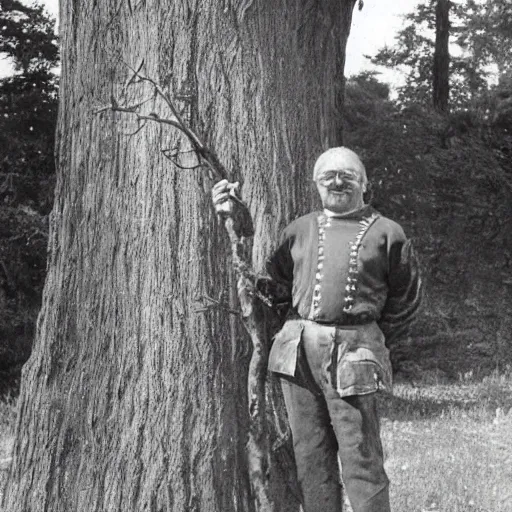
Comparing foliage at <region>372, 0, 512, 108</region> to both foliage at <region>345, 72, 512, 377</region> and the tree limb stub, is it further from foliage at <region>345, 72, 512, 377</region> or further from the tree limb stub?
the tree limb stub

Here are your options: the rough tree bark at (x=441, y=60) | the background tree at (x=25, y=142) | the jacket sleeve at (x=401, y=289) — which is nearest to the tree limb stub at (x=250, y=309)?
the jacket sleeve at (x=401, y=289)

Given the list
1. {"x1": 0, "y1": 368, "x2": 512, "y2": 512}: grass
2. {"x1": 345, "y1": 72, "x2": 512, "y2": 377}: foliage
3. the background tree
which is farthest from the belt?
{"x1": 345, "y1": 72, "x2": 512, "y2": 377}: foliage

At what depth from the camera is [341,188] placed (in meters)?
3.39

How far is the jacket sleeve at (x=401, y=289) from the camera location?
3.39m

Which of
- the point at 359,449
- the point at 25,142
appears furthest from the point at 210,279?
the point at 25,142

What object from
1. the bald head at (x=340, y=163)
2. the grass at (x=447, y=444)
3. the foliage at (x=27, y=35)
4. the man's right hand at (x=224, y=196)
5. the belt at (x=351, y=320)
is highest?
the foliage at (x=27, y=35)

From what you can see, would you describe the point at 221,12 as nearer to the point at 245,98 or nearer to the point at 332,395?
the point at 245,98

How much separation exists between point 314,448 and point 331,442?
75 mm

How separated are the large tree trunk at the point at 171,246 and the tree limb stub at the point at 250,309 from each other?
0.41ft

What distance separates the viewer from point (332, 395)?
3352 mm

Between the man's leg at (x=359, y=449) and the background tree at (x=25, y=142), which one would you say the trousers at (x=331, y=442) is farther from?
the background tree at (x=25, y=142)

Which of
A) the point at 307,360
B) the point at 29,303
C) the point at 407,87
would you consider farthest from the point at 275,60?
the point at 407,87

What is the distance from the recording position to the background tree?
10203 millimetres

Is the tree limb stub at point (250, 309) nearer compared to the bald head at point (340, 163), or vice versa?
the bald head at point (340, 163)
